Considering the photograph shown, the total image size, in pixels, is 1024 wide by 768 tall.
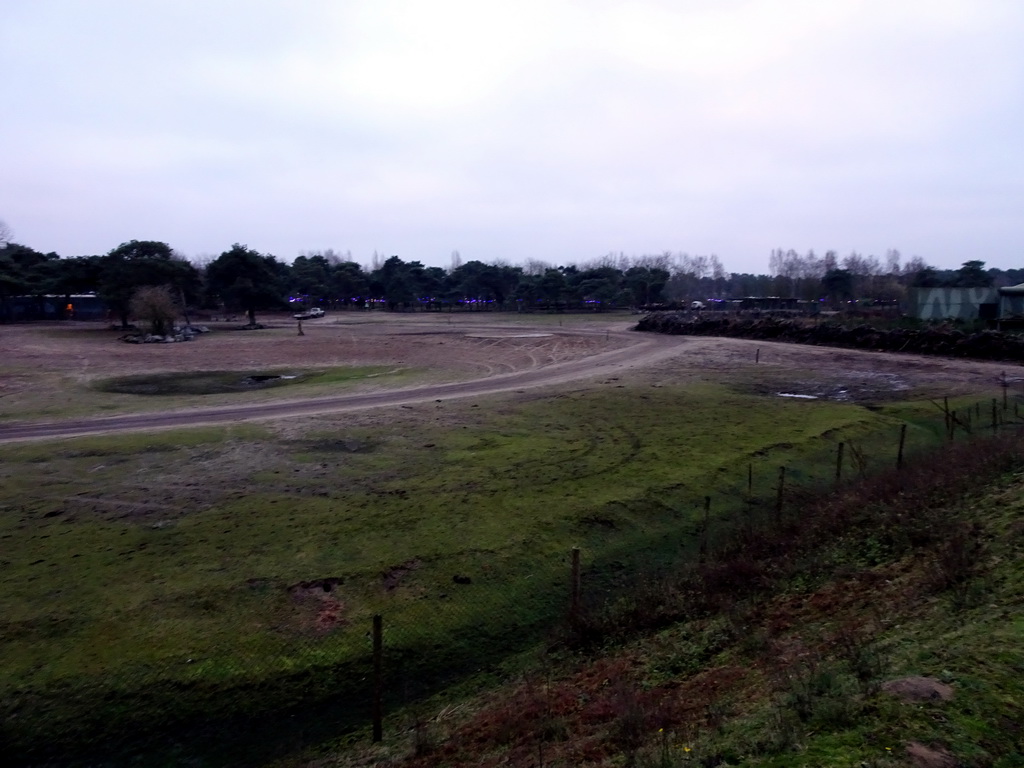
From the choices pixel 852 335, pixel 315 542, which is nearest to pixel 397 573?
pixel 315 542

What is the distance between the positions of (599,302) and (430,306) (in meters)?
28.3

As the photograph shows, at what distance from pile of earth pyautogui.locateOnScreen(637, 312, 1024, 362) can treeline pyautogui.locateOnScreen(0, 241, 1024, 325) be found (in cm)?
3606

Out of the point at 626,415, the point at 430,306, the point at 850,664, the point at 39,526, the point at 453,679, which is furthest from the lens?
the point at 430,306

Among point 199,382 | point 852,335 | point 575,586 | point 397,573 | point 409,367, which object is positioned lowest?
point 397,573

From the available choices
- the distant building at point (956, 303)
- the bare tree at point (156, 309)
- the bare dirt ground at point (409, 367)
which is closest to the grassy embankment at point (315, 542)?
the bare dirt ground at point (409, 367)

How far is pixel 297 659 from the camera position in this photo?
1150 centimetres

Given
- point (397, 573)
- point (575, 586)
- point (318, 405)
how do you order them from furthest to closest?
1. point (318, 405)
2. point (397, 573)
3. point (575, 586)

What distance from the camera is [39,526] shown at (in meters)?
15.9

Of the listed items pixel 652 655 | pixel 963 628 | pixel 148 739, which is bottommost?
pixel 148 739

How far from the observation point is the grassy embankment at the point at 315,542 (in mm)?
11117

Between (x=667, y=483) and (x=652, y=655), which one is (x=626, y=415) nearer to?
(x=667, y=483)

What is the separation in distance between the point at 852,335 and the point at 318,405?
39.2 meters

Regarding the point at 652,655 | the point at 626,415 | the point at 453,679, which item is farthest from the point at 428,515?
the point at 626,415

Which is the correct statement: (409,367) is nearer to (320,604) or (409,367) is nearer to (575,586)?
(320,604)
